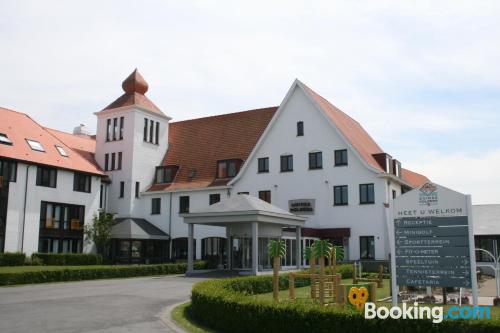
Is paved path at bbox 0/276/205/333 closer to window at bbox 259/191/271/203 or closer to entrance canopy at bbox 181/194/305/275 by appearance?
entrance canopy at bbox 181/194/305/275

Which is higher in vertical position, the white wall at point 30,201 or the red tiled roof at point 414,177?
the red tiled roof at point 414,177

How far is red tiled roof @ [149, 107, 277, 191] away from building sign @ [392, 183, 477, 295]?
30.1 m

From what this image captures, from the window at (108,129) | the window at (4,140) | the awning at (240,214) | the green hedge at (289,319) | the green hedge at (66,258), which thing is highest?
the window at (108,129)

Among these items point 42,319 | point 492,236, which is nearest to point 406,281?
point 42,319

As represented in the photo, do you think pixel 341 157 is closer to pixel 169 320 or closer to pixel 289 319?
pixel 169 320

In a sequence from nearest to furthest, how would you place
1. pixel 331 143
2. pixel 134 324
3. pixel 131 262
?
pixel 134 324 → pixel 331 143 → pixel 131 262

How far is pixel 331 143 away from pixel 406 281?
26436 millimetres

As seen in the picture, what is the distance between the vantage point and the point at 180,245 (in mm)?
44594

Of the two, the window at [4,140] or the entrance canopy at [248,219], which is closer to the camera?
the entrance canopy at [248,219]

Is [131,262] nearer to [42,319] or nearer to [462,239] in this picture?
[42,319]

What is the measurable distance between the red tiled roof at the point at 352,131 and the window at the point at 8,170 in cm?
2250

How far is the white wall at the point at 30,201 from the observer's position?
3656cm

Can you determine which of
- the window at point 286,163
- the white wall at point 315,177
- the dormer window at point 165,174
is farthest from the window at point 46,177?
the window at point 286,163

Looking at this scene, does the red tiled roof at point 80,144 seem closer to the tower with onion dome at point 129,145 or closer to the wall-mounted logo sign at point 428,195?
the tower with onion dome at point 129,145
